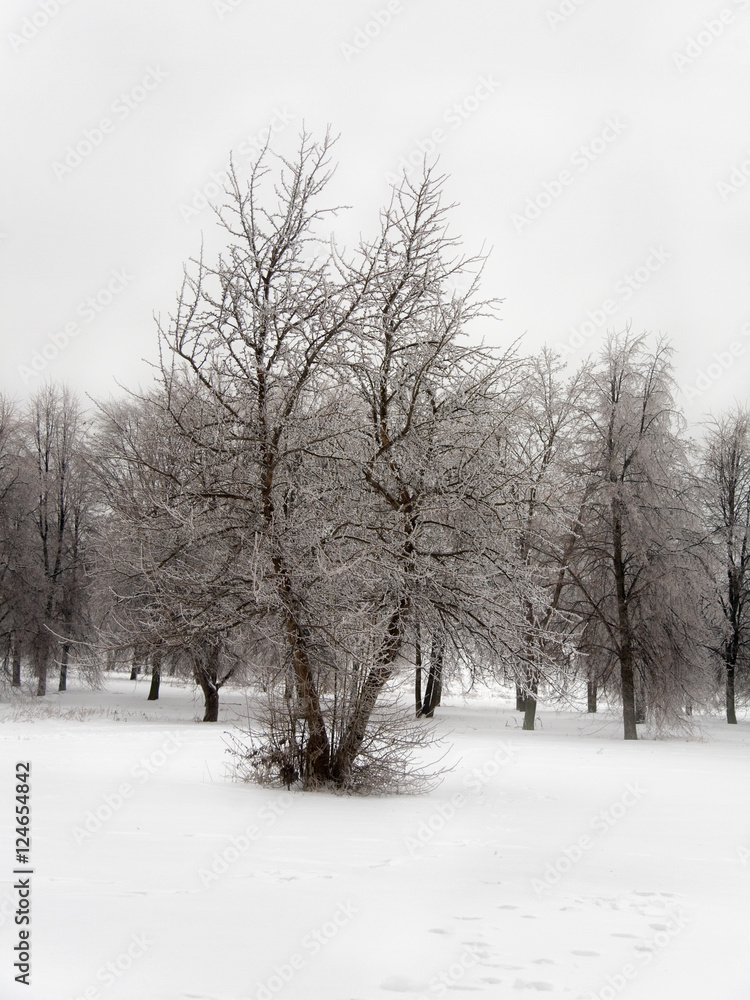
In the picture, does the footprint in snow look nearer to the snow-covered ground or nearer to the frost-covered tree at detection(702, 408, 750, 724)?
the snow-covered ground

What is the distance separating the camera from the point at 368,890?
5852 mm

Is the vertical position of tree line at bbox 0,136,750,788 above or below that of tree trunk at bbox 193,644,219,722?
above

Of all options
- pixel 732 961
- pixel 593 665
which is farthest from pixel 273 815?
pixel 593 665

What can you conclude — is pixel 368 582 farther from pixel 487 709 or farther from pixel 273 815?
pixel 487 709

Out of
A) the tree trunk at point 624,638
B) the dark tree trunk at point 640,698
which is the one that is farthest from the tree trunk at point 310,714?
the dark tree trunk at point 640,698

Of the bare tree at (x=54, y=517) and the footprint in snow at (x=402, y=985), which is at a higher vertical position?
the bare tree at (x=54, y=517)

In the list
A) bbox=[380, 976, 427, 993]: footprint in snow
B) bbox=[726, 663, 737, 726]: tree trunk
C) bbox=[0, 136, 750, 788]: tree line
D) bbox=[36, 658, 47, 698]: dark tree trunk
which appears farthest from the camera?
bbox=[726, 663, 737, 726]: tree trunk

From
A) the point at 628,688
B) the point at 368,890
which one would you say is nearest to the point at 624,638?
the point at 628,688

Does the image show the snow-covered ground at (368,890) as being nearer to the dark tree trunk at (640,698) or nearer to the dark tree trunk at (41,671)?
the dark tree trunk at (640,698)

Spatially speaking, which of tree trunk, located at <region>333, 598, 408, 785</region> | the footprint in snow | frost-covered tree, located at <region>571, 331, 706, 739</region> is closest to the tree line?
tree trunk, located at <region>333, 598, 408, 785</region>

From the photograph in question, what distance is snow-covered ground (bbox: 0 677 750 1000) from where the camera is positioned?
14.3 feet

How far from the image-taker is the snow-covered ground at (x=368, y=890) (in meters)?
4.35

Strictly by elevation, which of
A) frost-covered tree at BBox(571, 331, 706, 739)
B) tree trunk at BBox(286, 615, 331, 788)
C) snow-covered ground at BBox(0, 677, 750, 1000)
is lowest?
snow-covered ground at BBox(0, 677, 750, 1000)

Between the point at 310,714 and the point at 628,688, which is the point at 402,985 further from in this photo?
the point at 628,688
